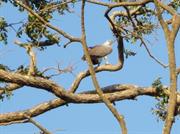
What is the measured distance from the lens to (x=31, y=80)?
9.09m

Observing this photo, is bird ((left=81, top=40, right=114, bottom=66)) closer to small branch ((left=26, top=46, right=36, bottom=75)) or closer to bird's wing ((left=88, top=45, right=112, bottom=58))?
bird's wing ((left=88, top=45, right=112, bottom=58))

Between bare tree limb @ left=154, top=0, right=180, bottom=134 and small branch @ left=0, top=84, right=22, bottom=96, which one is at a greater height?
small branch @ left=0, top=84, right=22, bottom=96

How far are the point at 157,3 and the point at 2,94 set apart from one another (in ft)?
20.8

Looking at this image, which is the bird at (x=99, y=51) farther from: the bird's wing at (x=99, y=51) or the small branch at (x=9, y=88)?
the small branch at (x=9, y=88)

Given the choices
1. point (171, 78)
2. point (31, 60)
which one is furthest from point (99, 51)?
point (171, 78)

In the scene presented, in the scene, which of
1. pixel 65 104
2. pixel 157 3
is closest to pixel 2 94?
pixel 65 104

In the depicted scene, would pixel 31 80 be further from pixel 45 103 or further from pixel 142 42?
pixel 142 42

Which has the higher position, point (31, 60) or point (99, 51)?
point (31, 60)

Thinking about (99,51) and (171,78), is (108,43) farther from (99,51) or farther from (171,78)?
(171,78)

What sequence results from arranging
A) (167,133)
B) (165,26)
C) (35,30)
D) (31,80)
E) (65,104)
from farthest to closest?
(35,30) → (65,104) → (31,80) → (165,26) → (167,133)

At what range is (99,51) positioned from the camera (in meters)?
9.59

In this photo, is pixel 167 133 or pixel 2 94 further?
pixel 2 94

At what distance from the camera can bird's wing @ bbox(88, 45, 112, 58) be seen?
31.2 feet

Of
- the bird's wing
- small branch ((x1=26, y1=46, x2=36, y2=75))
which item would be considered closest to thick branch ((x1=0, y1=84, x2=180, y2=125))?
small branch ((x1=26, y1=46, x2=36, y2=75))
